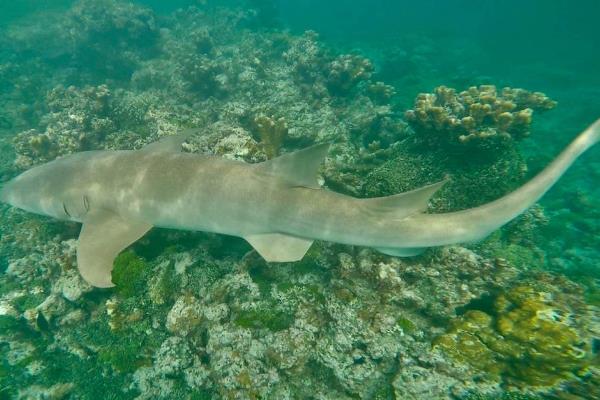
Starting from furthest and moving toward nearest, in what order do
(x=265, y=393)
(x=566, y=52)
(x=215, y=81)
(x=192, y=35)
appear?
(x=566, y=52)
(x=192, y=35)
(x=215, y=81)
(x=265, y=393)

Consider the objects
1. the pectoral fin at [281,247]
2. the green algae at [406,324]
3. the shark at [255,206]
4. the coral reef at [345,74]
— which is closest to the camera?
the shark at [255,206]

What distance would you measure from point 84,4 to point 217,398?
2204 centimetres

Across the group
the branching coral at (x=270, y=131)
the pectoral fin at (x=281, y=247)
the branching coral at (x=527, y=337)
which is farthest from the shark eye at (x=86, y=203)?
the branching coral at (x=527, y=337)

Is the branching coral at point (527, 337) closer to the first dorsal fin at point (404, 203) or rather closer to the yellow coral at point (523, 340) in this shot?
the yellow coral at point (523, 340)

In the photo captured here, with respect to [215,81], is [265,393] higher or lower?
lower

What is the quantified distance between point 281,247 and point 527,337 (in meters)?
2.70

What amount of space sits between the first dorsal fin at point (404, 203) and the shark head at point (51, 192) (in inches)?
153

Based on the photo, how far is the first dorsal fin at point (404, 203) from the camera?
3.39 metres

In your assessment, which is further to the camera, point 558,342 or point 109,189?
point 109,189

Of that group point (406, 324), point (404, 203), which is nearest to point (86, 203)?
point (404, 203)

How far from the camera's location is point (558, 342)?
3.29m

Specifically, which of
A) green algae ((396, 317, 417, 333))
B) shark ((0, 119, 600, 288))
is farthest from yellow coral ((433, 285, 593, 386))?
shark ((0, 119, 600, 288))

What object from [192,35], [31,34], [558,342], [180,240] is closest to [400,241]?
[558,342]

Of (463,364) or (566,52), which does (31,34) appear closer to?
(463,364)
